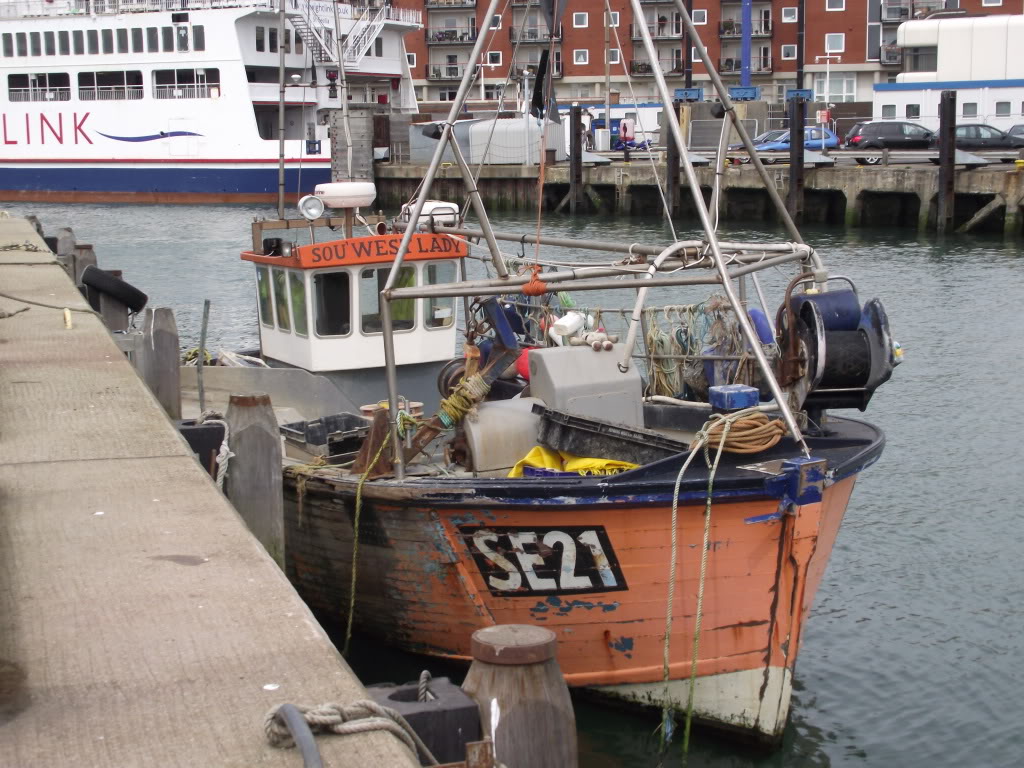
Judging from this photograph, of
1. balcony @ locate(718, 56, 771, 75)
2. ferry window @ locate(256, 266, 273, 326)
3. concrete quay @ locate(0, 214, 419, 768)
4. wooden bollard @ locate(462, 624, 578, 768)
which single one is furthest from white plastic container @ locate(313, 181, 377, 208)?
balcony @ locate(718, 56, 771, 75)

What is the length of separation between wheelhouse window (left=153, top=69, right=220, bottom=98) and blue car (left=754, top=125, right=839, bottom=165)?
2029 cm

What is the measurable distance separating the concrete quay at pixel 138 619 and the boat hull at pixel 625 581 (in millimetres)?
1820

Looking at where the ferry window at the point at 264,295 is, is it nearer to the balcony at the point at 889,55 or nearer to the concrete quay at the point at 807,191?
the concrete quay at the point at 807,191

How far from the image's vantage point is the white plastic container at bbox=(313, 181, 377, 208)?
10.4 meters

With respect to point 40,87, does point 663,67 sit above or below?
above

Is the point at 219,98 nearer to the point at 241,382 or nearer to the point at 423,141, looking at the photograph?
the point at 423,141

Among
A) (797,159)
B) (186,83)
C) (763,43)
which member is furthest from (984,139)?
(186,83)

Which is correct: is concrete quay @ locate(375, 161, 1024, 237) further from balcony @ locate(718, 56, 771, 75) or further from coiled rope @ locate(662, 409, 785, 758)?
coiled rope @ locate(662, 409, 785, 758)

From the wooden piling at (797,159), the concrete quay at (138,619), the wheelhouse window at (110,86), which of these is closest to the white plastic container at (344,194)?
the concrete quay at (138,619)

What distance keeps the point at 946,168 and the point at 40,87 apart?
36.1m

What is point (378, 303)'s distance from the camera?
10133 millimetres

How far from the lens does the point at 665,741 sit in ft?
24.4

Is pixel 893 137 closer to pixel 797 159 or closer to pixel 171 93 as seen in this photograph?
pixel 797 159

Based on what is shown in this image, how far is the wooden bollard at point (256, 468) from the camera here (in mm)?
5992
